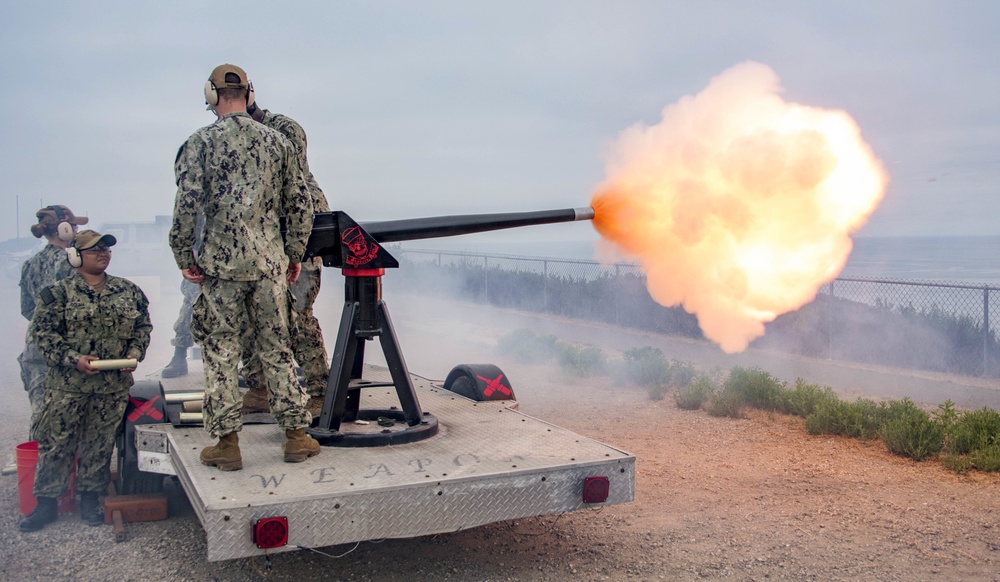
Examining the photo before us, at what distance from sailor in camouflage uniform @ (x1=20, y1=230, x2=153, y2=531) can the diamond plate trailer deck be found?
2.90 feet

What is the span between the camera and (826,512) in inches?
244

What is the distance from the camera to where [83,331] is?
6.25m

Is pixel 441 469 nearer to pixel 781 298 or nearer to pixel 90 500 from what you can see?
pixel 90 500

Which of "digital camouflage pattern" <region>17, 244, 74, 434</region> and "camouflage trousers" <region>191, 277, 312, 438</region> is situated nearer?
"camouflage trousers" <region>191, 277, 312, 438</region>

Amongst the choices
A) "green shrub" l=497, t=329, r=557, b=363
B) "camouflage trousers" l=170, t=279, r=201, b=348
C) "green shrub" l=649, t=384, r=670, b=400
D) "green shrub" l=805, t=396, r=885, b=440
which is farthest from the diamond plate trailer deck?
"green shrub" l=497, t=329, r=557, b=363

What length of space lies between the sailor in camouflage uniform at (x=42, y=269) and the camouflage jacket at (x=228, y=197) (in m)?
3.25

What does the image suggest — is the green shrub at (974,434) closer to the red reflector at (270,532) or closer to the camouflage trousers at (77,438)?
the red reflector at (270,532)

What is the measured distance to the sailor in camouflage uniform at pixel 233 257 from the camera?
473 centimetres

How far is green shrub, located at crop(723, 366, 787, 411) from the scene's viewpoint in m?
10.1

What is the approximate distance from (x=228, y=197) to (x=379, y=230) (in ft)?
4.34

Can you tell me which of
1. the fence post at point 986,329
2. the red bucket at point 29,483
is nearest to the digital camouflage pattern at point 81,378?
the red bucket at point 29,483

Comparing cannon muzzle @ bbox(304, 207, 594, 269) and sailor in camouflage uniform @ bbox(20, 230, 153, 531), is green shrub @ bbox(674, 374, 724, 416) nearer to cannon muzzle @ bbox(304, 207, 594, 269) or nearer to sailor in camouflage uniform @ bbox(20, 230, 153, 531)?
cannon muzzle @ bbox(304, 207, 594, 269)

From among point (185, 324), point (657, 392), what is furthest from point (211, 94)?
point (657, 392)

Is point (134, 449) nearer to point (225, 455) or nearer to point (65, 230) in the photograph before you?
point (225, 455)
